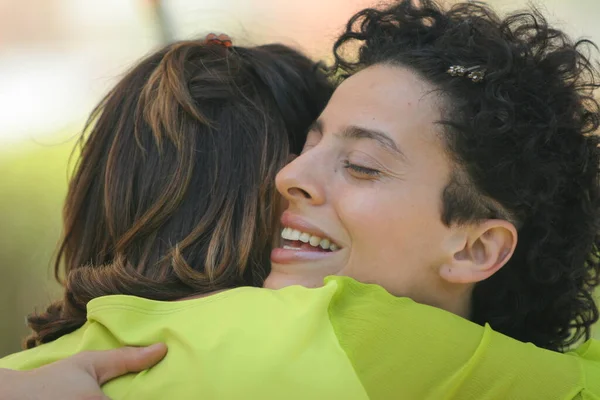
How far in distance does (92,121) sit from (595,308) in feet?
4.69

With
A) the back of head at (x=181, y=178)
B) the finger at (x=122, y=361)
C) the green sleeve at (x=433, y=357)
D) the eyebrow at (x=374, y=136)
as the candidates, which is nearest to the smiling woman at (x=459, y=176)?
the eyebrow at (x=374, y=136)

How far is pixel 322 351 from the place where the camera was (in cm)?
131

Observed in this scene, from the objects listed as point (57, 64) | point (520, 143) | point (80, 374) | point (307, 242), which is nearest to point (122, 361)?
point (80, 374)

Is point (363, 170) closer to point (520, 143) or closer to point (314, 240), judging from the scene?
point (314, 240)

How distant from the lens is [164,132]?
1.88 meters

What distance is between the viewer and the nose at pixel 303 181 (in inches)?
65.7

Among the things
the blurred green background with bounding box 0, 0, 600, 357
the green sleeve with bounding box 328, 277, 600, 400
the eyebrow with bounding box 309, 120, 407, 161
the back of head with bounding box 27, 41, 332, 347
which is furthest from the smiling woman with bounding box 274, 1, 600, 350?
the blurred green background with bounding box 0, 0, 600, 357

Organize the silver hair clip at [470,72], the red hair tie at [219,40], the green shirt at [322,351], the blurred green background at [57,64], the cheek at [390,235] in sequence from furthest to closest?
the blurred green background at [57,64] → the red hair tie at [219,40] → the silver hair clip at [470,72] → the cheek at [390,235] → the green shirt at [322,351]

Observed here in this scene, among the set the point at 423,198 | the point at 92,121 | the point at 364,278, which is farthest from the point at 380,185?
the point at 92,121

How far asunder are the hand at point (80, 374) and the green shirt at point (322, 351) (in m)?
0.02

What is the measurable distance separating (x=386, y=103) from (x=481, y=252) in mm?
381

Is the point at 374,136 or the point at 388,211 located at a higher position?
the point at 374,136

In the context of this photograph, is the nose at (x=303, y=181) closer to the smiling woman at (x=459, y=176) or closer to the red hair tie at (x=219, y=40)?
the smiling woman at (x=459, y=176)

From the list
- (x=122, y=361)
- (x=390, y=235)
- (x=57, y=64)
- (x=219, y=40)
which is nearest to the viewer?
(x=122, y=361)
